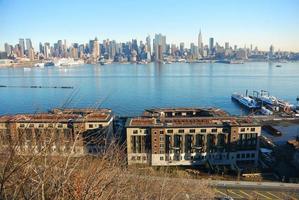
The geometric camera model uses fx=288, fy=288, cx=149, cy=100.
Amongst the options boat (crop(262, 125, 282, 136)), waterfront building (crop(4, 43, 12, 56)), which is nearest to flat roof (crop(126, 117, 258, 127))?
boat (crop(262, 125, 282, 136))

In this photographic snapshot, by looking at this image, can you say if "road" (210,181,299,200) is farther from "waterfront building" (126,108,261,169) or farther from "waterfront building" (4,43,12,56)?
"waterfront building" (4,43,12,56)

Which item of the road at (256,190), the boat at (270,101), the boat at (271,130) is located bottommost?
the boat at (271,130)

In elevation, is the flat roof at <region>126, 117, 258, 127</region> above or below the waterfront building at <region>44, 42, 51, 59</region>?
below

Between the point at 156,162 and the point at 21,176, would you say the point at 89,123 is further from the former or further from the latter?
the point at 21,176

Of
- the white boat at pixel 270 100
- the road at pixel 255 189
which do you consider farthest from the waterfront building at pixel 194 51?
the road at pixel 255 189

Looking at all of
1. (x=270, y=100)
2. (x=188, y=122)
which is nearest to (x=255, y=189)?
(x=188, y=122)

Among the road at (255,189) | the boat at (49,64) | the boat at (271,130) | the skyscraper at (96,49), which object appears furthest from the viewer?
the skyscraper at (96,49)

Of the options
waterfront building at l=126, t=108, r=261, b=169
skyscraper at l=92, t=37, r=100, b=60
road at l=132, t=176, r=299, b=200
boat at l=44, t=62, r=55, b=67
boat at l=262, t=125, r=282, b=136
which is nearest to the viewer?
road at l=132, t=176, r=299, b=200

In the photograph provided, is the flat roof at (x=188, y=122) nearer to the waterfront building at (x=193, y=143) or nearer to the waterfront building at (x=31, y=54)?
the waterfront building at (x=193, y=143)

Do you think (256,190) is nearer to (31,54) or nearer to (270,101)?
(270,101)
